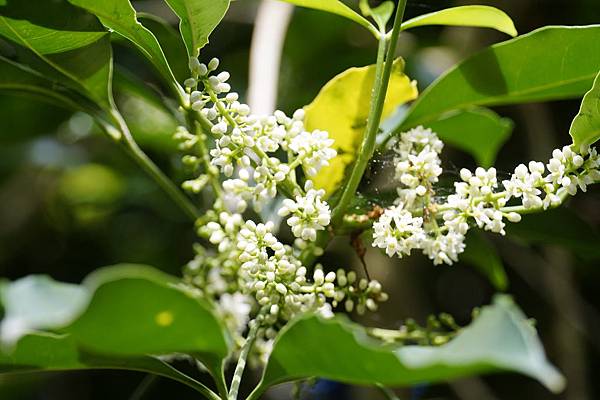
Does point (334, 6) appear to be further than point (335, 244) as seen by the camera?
No

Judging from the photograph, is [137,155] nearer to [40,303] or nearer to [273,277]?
[273,277]

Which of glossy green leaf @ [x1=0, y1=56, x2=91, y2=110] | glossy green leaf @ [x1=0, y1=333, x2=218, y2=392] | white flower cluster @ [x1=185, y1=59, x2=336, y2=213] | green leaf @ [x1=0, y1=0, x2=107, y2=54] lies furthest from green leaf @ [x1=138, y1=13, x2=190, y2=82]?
glossy green leaf @ [x1=0, y1=333, x2=218, y2=392]

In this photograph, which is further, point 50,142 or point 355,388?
point 50,142

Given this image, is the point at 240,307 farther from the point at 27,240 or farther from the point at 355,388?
the point at 27,240

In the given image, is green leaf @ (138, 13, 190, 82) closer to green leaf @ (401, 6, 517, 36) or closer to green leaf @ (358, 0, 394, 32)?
green leaf @ (358, 0, 394, 32)

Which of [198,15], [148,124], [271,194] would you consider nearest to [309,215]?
[271,194]

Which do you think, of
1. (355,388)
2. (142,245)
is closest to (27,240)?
(142,245)

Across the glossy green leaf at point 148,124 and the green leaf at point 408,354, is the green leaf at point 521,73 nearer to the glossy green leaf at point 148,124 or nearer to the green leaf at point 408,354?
the green leaf at point 408,354
